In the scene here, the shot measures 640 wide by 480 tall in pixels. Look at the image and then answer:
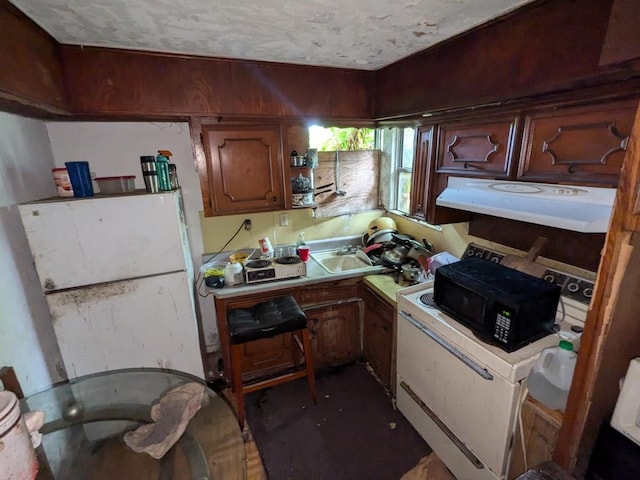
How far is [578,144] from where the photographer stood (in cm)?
116

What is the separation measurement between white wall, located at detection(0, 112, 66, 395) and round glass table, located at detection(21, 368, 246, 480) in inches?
6.8

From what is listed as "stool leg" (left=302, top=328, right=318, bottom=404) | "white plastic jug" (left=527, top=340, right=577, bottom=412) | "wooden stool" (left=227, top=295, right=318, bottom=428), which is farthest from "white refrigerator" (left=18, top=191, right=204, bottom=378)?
"white plastic jug" (left=527, top=340, right=577, bottom=412)

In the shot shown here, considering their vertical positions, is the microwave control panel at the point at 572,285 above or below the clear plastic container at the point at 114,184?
below

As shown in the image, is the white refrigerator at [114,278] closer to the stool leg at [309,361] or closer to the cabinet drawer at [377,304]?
the stool leg at [309,361]

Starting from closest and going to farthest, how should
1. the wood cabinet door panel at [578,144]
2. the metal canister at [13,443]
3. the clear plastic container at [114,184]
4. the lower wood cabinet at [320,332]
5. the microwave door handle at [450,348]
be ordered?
the metal canister at [13,443] → the wood cabinet door panel at [578,144] → the microwave door handle at [450,348] → the clear plastic container at [114,184] → the lower wood cabinet at [320,332]

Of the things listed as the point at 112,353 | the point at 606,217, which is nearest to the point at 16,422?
the point at 112,353

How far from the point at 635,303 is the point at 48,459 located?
215 centimetres

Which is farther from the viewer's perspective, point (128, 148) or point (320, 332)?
point (320, 332)

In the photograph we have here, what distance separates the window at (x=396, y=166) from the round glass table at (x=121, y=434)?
6.85 feet

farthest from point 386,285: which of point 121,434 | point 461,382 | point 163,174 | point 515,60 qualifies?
point 121,434

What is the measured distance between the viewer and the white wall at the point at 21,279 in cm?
137

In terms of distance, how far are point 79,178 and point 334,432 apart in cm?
210

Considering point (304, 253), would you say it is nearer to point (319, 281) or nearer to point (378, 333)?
point (319, 281)

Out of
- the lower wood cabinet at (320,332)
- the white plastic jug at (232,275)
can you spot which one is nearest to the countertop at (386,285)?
the lower wood cabinet at (320,332)
